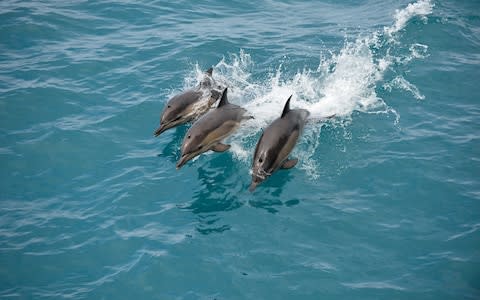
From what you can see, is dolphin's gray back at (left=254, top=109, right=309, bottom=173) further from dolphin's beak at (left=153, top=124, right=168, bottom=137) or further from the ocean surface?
dolphin's beak at (left=153, top=124, right=168, bottom=137)

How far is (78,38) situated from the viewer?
725 inches

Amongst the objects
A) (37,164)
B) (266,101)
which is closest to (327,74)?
(266,101)

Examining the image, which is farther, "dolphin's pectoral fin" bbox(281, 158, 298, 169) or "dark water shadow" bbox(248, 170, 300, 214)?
"dolphin's pectoral fin" bbox(281, 158, 298, 169)

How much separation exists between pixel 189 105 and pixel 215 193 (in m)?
2.86

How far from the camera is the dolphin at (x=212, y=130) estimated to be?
1184cm

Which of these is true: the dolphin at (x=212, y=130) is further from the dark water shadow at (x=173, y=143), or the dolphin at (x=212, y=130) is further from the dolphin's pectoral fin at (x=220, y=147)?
the dark water shadow at (x=173, y=143)

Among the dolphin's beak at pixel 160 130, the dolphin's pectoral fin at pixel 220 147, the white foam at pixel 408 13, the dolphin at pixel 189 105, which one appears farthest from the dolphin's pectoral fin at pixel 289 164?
the white foam at pixel 408 13

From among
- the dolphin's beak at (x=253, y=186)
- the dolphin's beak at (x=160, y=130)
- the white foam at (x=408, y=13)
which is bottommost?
the dolphin's beak at (x=253, y=186)

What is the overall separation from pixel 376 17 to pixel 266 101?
7.28 m

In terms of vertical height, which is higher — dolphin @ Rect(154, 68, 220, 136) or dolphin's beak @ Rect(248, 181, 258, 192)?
dolphin @ Rect(154, 68, 220, 136)

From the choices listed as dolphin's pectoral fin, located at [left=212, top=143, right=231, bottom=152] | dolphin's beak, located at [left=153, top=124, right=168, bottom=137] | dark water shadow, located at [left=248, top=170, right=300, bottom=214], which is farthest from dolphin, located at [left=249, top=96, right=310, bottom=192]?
dolphin's beak, located at [left=153, top=124, right=168, bottom=137]

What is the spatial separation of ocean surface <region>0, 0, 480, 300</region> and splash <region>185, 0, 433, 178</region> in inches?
2.4

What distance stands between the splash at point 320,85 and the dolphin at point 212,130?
55 centimetres

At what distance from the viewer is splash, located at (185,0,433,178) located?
13.4 m
